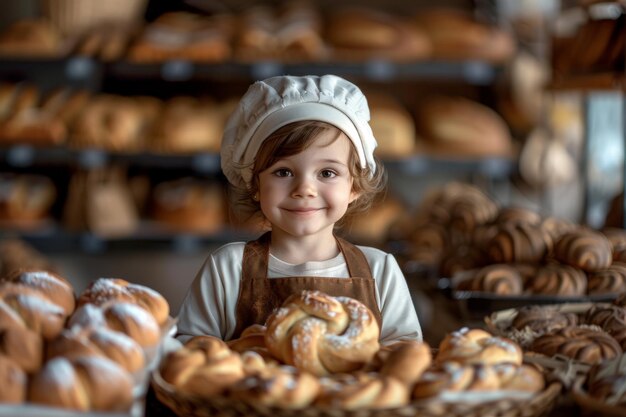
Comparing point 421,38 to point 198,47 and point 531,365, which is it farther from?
point 531,365

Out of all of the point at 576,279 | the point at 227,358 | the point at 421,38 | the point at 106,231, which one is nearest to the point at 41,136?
the point at 106,231

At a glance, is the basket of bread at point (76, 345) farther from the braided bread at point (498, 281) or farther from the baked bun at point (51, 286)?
the braided bread at point (498, 281)

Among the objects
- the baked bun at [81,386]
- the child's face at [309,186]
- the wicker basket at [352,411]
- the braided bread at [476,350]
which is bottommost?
the wicker basket at [352,411]

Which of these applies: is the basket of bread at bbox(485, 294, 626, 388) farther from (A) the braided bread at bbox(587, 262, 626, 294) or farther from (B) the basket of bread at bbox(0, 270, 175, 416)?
(B) the basket of bread at bbox(0, 270, 175, 416)

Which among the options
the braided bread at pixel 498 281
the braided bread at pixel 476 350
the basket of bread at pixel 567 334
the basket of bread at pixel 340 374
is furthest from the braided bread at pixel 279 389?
the braided bread at pixel 498 281

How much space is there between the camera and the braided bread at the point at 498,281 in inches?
87.6

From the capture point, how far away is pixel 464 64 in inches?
183

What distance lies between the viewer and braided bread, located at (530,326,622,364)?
56.8 inches

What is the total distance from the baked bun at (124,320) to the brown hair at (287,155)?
1.27ft

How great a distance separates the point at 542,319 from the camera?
1.72 meters

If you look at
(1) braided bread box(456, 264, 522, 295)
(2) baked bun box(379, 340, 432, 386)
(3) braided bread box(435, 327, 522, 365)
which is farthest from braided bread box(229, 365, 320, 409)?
(1) braided bread box(456, 264, 522, 295)

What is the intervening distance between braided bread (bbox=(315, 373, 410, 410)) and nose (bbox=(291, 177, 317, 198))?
1.41 feet

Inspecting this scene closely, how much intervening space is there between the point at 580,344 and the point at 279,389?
0.58 m

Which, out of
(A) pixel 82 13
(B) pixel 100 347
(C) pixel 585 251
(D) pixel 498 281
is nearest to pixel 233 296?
(B) pixel 100 347
